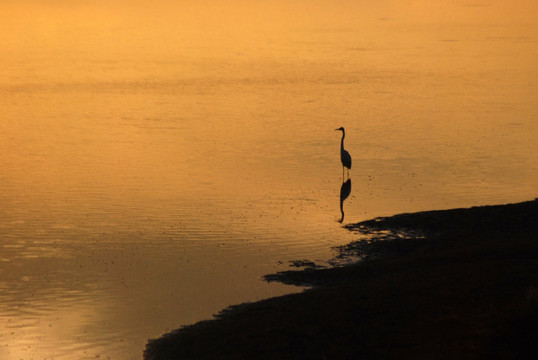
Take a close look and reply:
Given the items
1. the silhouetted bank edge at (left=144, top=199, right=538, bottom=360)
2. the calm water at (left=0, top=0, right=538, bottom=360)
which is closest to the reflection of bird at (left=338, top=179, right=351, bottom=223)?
the calm water at (left=0, top=0, right=538, bottom=360)

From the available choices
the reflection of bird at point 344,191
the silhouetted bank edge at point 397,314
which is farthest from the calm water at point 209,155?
the silhouetted bank edge at point 397,314

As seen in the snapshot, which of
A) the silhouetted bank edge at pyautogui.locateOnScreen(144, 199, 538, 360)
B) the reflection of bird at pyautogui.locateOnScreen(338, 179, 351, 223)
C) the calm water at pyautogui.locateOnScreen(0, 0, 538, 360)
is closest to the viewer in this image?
the silhouetted bank edge at pyautogui.locateOnScreen(144, 199, 538, 360)

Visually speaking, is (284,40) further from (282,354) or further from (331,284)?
(282,354)

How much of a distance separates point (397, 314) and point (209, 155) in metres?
21.9

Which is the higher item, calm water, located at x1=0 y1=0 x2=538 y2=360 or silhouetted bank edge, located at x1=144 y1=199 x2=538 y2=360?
calm water, located at x1=0 y1=0 x2=538 y2=360

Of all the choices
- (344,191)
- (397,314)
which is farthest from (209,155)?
(397,314)

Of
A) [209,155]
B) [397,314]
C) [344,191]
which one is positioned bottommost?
[397,314]

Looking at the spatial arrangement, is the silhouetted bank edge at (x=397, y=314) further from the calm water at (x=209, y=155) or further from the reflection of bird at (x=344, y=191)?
the reflection of bird at (x=344, y=191)

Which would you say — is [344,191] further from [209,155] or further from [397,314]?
[397,314]

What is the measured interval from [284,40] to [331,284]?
59.0 m

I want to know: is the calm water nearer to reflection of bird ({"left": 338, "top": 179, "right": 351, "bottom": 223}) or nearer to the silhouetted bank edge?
reflection of bird ({"left": 338, "top": 179, "right": 351, "bottom": 223})

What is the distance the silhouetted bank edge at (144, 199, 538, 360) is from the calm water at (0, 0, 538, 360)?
62.5 inches

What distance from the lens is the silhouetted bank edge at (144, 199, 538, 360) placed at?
16.1m

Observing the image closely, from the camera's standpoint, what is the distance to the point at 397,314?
18.0m
